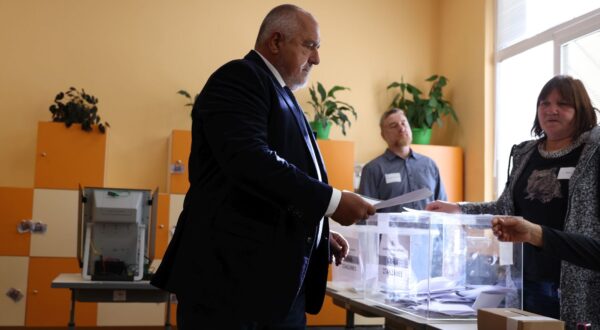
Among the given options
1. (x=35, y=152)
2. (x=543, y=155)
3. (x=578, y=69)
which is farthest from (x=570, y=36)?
(x=35, y=152)

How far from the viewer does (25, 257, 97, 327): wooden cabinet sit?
5184mm

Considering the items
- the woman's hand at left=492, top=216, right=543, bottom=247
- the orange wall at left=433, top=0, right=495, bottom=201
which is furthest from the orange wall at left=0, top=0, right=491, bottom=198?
the woman's hand at left=492, top=216, right=543, bottom=247

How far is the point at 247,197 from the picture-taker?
1.66m

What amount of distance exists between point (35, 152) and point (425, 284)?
4.55m

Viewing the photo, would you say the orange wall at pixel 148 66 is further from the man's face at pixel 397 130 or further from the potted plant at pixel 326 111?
the man's face at pixel 397 130

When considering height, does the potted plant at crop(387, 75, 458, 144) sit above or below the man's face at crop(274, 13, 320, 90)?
above

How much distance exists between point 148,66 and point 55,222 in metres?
1.69

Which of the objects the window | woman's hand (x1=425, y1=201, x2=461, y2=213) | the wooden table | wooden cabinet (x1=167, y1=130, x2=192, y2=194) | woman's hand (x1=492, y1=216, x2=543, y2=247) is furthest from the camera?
wooden cabinet (x1=167, y1=130, x2=192, y2=194)

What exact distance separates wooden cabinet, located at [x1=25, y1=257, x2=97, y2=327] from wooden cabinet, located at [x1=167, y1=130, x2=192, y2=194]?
1.02 metres

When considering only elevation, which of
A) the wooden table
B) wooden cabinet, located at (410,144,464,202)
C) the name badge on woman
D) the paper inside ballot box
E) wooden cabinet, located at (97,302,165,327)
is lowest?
wooden cabinet, located at (97,302,165,327)

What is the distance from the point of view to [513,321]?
174 cm

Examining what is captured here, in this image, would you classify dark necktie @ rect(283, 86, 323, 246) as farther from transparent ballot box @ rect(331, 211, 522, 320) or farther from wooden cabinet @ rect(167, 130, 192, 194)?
wooden cabinet @ rect(167, 130, 192, 194)

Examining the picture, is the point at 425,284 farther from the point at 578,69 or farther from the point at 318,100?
the point at 318,100

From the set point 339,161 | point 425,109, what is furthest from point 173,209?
point 425,109
